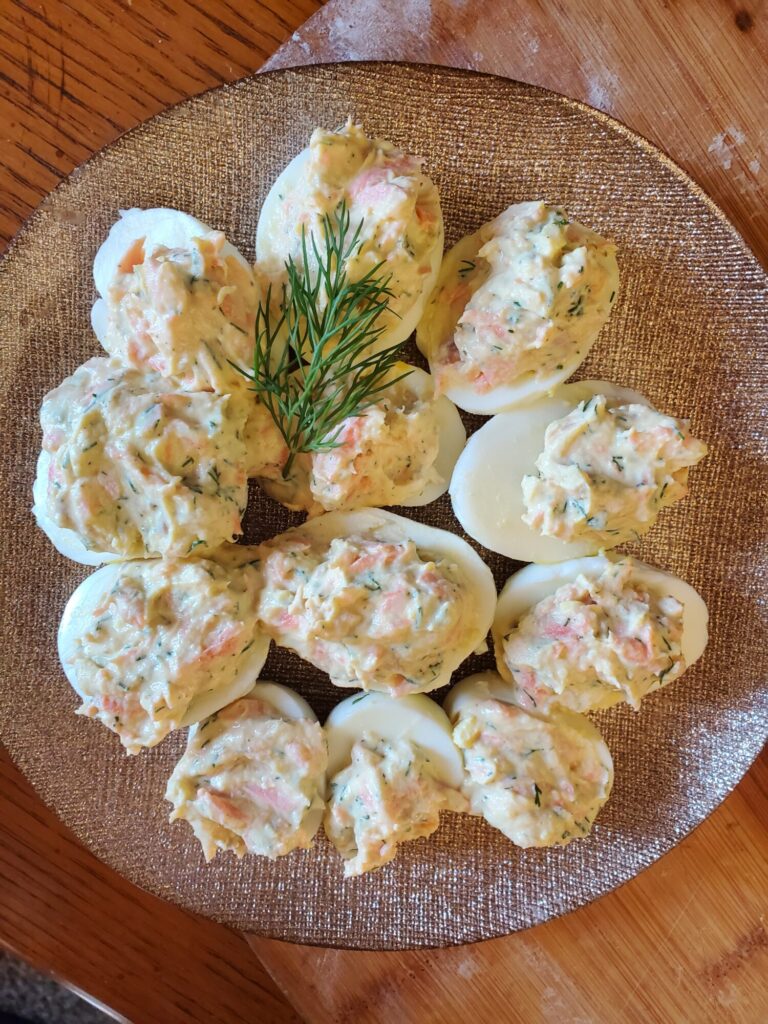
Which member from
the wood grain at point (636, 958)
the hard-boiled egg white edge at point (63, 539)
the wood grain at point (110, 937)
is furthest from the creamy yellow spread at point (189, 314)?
the wood grain at point (636, 958)

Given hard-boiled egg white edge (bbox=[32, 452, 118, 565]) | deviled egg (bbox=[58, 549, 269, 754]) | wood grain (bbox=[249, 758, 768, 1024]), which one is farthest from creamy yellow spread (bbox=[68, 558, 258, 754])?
wood grain (bbox=[249, 758, 768, 1024])

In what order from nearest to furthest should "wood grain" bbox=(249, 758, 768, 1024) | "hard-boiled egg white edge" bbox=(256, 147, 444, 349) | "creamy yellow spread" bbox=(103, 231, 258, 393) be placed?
"creamy yellow spread" bbox=(103, 231, 258, 393)
"hard-boiled egg white edge" bbox=(256, 147, 444, 349)
"wood grain" bbox=(249, 758, 768, 1024)

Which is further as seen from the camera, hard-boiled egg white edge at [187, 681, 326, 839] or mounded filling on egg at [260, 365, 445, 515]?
hard-boiled egg white edge at [187, 681, 326, 839]

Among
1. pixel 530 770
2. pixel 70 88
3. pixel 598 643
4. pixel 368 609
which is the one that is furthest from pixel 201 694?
pixel 70 88

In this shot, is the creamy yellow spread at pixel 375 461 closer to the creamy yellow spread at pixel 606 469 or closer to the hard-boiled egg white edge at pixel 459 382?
the hard-boiled egg white edge at pixel 459 382

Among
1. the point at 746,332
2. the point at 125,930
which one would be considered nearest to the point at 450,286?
the point at 746,332

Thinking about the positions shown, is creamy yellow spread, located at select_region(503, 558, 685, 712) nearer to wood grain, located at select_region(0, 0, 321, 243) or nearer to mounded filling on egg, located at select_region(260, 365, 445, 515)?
mounded filling on egg, located at select_region(260, 365, 445, 515)

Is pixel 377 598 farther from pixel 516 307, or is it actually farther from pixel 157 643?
pixel 516 307
